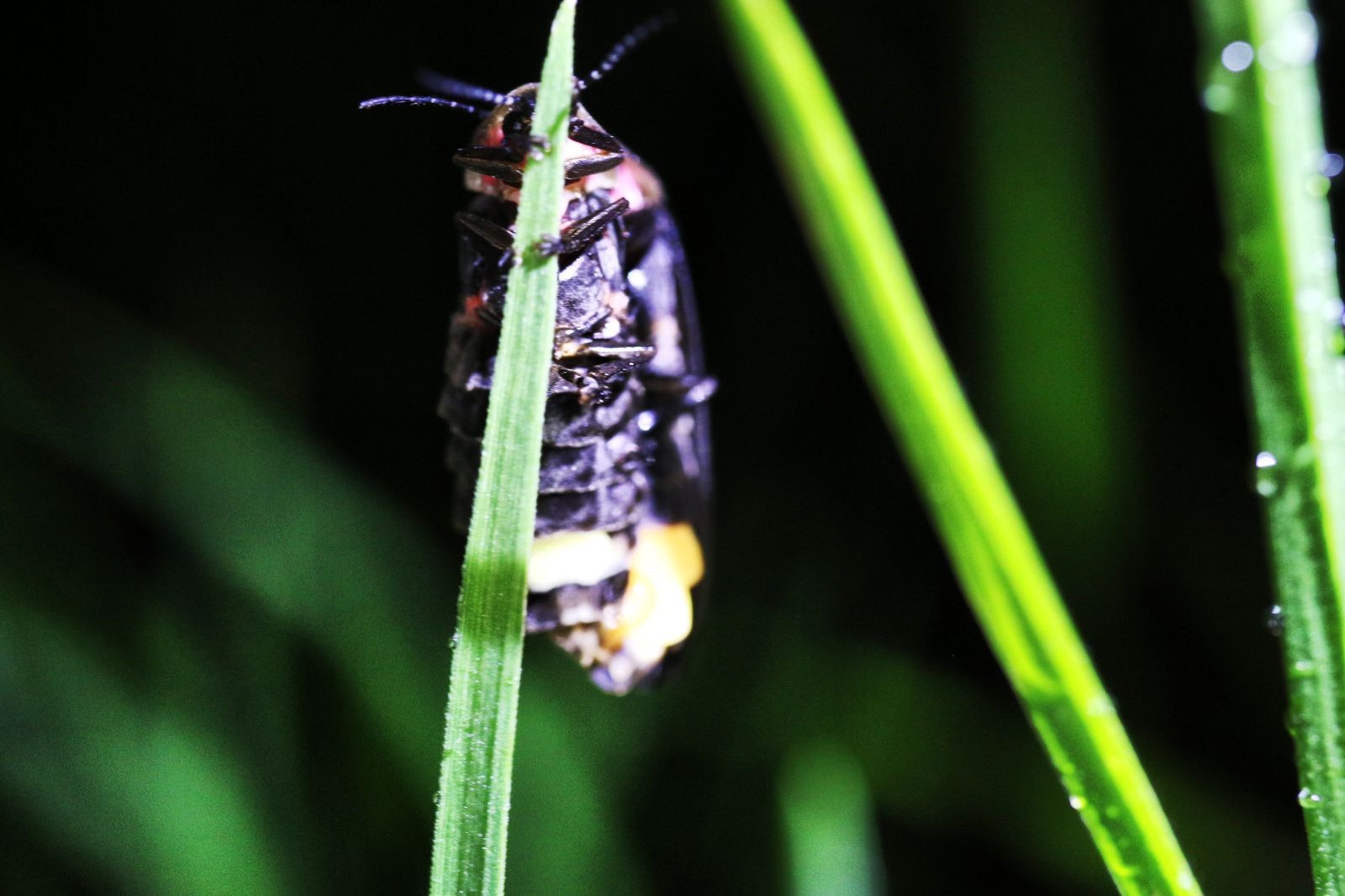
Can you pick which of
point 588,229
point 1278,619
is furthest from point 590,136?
point 1278,619

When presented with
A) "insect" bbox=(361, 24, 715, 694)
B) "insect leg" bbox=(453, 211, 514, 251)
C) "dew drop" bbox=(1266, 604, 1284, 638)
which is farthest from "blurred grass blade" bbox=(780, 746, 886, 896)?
"insect leg" bbox=(453, 211, 514, 251)

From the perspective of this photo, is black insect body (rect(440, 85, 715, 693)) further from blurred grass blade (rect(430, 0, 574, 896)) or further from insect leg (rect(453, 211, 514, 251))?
blurred grass blade (rect(430, 0, 574, 896))

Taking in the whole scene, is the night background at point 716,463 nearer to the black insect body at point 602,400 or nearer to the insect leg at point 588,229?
the black insect body at point 602,400

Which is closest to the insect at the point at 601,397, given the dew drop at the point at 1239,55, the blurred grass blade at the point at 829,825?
the blurred grass blade at the point at 829,825

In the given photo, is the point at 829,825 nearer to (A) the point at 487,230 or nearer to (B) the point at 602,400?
(B) the point at 602,400

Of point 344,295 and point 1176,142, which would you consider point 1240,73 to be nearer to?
point 1176,142

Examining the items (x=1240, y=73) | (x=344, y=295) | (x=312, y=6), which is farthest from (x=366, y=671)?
(x=1240, y=73)

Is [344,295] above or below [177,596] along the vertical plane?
above
